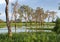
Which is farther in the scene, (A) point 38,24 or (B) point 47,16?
(B) point 47,16

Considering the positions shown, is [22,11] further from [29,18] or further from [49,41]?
[49,41]

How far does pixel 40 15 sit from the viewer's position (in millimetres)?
32688

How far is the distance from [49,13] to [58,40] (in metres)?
24.8

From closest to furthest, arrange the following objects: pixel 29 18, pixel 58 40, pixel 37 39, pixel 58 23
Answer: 1. pixel 37 39
2. pixel 58 40
3. pixel 58 23
4. pixel 29 18

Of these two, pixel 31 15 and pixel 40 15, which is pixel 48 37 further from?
pixel 40 15

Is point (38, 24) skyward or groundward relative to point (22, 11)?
groundward

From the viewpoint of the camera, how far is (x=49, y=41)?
32.6 ft

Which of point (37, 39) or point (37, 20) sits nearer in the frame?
point (37, 39)

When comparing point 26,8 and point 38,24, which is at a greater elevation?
point 26,8

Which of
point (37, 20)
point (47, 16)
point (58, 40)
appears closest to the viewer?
point (58, 40)

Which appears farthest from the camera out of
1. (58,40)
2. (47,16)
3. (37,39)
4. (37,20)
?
(47,16)

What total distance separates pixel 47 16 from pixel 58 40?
2388cm

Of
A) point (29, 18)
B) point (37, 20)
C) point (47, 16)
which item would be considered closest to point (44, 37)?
point (29, 18)

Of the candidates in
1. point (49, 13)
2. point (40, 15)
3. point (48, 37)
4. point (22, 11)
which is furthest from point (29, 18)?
point (48, 37)
